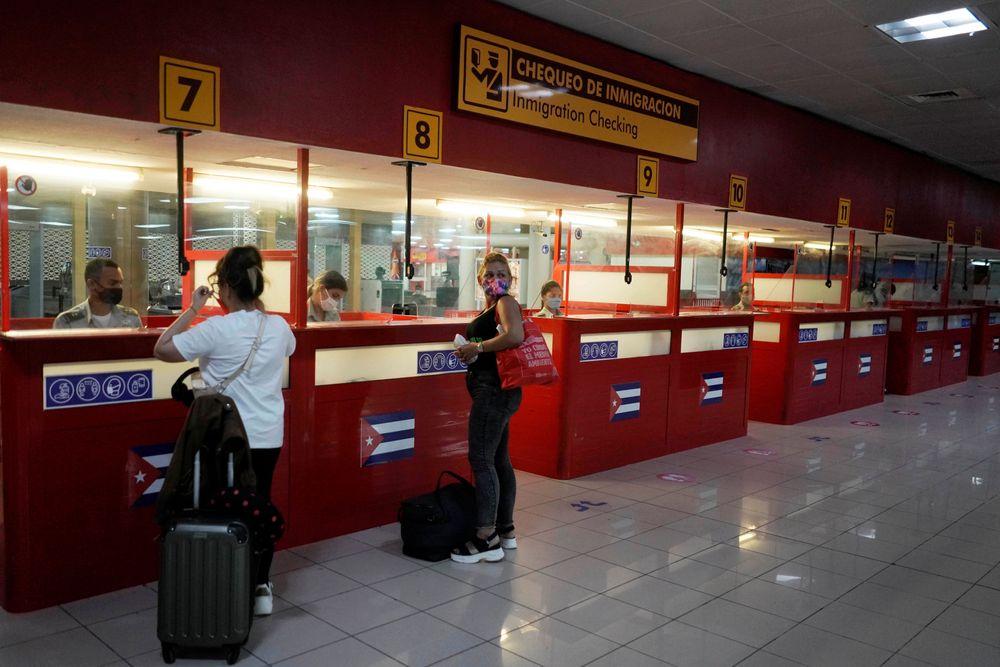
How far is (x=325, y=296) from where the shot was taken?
492 cm

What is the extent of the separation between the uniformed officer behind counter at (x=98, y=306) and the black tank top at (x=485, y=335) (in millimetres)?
1783

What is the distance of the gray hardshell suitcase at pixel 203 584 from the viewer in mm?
2697

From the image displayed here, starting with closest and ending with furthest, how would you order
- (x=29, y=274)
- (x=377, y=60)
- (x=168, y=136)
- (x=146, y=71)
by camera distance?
(x=146, y=71) → (x=168, y=136) → (x=377, y=60) → (x=29, y=274)

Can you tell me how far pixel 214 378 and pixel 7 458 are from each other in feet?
3.12

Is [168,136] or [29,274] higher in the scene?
[168,136]

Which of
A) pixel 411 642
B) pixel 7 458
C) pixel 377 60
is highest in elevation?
pixel 377 60

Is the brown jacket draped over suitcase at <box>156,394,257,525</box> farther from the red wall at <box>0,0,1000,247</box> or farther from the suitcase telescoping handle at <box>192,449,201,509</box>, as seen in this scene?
the red wall at <box>0,0,1000,247</box>

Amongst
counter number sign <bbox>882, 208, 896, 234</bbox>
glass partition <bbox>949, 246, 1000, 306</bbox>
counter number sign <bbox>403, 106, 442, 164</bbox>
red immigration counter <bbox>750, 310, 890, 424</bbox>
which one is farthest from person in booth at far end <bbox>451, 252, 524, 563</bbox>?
glass partition <bbox>949, 246, 1000, 306</bbox>

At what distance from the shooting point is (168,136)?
11.6 feet

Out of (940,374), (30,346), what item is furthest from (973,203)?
(30,346)

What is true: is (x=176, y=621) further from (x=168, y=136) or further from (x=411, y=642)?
(x=168, y=136)

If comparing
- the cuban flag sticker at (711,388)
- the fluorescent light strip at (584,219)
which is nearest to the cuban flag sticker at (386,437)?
the cuban flag sticker at (711,388)

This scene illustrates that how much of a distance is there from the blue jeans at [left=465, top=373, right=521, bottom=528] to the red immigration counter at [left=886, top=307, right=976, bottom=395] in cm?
838

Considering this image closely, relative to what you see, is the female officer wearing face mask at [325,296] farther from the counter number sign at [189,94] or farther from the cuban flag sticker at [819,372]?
the cuban flag sticker at [819,372]
